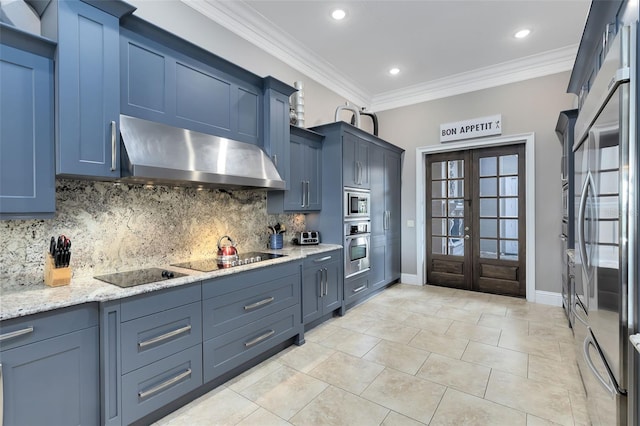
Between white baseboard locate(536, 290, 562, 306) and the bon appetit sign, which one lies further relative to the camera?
the bon appetit sign

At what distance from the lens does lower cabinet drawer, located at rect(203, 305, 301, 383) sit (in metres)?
2.22

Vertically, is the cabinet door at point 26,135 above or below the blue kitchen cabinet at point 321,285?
above

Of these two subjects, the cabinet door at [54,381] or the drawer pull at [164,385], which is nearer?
the cabinet door at [54,381]

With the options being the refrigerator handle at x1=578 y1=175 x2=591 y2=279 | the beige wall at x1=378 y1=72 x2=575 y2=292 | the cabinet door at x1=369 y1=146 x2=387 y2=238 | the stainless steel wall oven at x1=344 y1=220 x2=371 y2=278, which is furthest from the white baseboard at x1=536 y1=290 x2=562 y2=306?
the refrigerator handle at x1=578 y1=175 x2=591 y2=279

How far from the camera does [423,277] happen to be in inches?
205

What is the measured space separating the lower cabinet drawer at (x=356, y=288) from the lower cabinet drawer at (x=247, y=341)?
103 cm

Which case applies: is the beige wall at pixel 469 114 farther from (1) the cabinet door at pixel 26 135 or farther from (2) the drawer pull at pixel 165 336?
(2) the drawer pull at pixel 165 336

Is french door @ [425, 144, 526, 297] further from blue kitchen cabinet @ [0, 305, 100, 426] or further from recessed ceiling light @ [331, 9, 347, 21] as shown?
blue kitchen cabinet @ [0, 305, 100, 426]

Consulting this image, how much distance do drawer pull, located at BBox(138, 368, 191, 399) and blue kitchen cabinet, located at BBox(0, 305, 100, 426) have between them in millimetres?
230

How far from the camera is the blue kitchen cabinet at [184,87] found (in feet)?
6.91

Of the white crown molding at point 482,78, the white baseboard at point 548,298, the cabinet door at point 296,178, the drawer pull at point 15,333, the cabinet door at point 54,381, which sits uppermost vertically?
the white crown molding at point 482,78

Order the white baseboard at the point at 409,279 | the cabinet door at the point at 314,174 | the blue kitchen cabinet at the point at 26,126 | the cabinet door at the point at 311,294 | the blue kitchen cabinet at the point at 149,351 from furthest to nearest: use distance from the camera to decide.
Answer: the white baseboard at the point at 409,279, the cabinet door at the point at 314,174, the cabinet door at the point at 311,294, the blue kitchen cabinet at the point at 149,351, the blue kitchen cabinet at the point at 26,126

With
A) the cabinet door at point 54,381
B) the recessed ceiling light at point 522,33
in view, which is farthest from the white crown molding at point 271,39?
the cabinet door at point 54,381

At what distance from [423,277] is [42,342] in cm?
487
